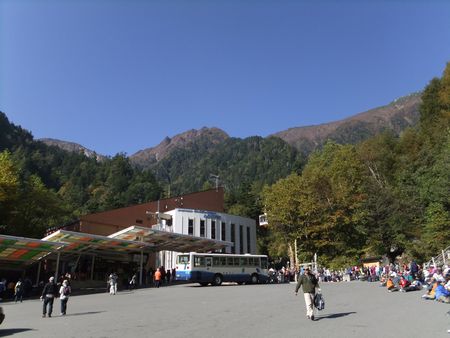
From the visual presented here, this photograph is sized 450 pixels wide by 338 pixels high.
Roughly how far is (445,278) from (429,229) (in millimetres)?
26170

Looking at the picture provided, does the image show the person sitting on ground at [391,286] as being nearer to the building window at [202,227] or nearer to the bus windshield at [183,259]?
the bus windshield at [183,259]

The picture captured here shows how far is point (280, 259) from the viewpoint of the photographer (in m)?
75.8

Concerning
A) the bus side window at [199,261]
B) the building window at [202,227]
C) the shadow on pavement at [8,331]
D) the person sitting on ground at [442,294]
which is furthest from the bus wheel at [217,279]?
the shadow on pavement at [8,331]

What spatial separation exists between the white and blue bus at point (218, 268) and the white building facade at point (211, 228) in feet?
48.6

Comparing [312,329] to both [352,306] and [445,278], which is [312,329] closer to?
[352,306]

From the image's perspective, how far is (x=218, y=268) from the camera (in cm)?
3631

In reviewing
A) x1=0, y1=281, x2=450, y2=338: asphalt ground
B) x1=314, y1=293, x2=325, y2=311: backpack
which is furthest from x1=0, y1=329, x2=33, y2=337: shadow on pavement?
x1=314, y1=293, x2=325, y2=311: backpack

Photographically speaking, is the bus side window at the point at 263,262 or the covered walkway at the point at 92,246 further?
the bus side window at the point at 263,262

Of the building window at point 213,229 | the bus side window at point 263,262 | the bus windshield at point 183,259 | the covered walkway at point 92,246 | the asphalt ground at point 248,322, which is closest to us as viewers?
the asphalt ground at point 248,322

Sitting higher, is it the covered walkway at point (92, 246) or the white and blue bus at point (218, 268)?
the covered walkway at point (92, 246)

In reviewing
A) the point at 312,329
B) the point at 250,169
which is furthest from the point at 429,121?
the point at 250,169

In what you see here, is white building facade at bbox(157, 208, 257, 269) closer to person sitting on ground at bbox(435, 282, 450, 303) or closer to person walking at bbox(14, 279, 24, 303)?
person walking at bbox(14, 279, 24, 303)

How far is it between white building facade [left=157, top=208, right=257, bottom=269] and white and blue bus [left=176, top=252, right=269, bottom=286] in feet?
48.6

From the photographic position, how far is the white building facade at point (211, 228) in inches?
2100
